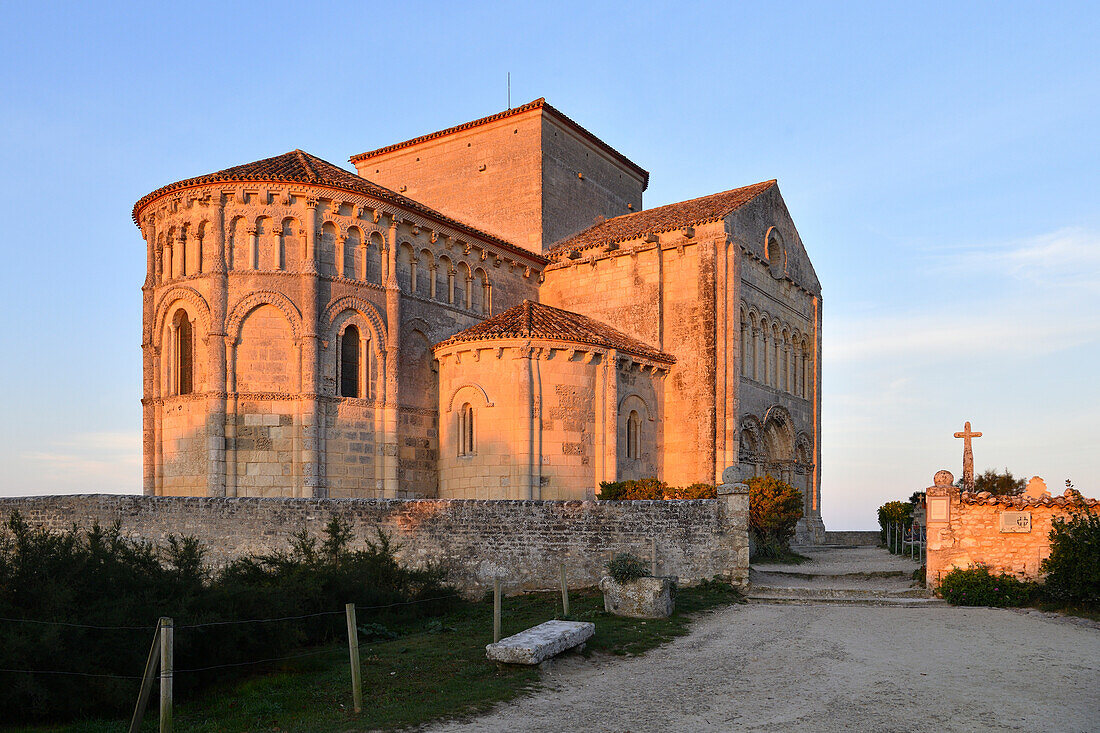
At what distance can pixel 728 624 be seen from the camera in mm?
14859

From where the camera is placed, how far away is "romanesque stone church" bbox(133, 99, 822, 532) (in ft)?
78.0

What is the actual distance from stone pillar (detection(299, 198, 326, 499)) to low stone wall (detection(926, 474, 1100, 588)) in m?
15.2

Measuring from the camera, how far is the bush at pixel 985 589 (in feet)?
54.3

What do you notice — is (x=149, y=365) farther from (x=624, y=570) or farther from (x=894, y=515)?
(x=894, y=515)

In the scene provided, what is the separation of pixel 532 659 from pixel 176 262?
59.5ft

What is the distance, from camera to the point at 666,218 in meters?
30.7

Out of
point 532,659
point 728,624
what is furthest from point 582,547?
point 532,659

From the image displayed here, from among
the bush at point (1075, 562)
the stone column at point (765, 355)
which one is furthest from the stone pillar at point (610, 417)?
the bush at point (1075, 562)

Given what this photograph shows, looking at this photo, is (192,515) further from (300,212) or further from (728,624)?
(728,624)

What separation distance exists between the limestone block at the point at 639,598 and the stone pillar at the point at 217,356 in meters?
12.4

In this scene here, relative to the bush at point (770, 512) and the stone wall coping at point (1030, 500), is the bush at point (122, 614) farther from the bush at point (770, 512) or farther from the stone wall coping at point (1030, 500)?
the bush at point (770, 512)

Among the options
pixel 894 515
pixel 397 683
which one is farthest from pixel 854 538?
pixel 397 683

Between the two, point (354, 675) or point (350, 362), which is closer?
point (354, 675)

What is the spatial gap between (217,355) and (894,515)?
83.2ft
